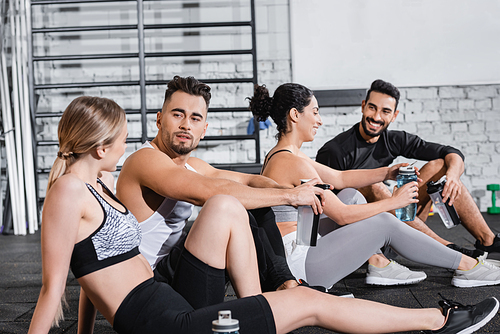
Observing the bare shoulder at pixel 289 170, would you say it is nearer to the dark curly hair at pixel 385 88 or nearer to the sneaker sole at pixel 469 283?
the sneaker sole at pixel 469 283

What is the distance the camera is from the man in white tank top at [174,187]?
4.67ft

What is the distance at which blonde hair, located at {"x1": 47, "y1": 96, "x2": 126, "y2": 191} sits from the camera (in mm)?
1137

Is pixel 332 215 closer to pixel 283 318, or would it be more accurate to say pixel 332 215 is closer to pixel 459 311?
pixel 459 311

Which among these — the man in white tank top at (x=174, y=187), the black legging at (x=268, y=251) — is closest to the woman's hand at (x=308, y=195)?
the man in white tank top at (x=174, y=187)

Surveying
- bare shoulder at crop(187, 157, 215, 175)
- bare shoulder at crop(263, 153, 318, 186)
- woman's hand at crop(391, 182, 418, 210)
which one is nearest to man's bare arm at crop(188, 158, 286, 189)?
bare shoulder at crop(187, 157, 215, 175)

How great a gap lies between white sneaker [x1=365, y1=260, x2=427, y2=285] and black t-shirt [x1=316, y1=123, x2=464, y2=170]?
2.55ft

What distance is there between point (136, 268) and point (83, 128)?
15.0 inches

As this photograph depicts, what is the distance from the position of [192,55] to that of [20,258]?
8.16ft

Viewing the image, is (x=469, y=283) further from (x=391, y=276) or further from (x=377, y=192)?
(x=377, y=192)

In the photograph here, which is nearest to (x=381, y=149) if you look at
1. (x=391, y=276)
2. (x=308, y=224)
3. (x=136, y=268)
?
(x=391, y=276)

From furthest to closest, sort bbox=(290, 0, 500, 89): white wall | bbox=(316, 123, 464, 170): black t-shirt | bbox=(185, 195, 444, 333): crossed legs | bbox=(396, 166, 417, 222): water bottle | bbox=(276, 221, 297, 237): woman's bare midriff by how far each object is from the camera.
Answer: bbox=(290, 0, 500, 89): white wall, bbox=(316, 123, 464, 170): black t-shirt, bbox=(396, 166, 417, 222): water bottle, bbox=(276, 221, 297, 237): woman's bare midriff, bbox=(185, 195, 444, 333): crossed legs

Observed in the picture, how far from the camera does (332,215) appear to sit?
1822mm

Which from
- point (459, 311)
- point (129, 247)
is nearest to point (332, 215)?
point (459, 311)

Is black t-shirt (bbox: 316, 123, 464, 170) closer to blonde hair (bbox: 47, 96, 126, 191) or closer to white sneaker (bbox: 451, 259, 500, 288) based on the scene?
white sneaker (bbox: 451, 259, 500, 288)
